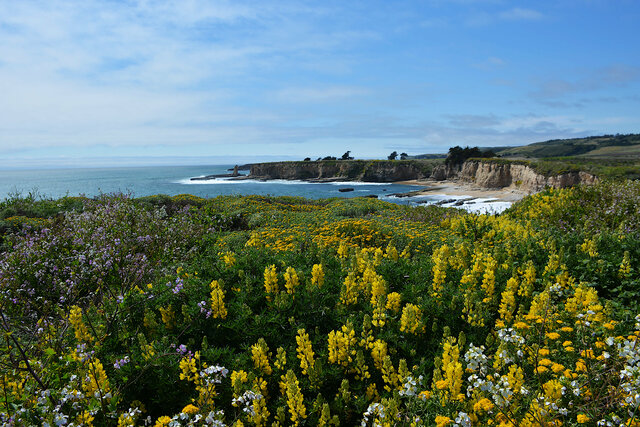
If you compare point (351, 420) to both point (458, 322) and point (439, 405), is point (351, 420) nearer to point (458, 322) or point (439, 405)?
point (439, 405)

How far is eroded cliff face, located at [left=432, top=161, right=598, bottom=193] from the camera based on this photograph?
46031mm

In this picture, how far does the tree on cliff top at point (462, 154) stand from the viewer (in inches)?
3196

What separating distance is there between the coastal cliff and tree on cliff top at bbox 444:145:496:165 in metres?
1.65

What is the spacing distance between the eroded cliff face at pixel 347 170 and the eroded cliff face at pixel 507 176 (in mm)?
11830

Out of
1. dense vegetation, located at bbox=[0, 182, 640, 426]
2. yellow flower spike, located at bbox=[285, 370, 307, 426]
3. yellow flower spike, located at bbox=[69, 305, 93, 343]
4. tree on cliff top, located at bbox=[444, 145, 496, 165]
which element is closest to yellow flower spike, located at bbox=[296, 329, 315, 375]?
dense vegetation, located at bbox=[0, 182, 640, 426]

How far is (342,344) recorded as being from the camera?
129 inches

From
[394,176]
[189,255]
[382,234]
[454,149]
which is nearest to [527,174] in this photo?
[454,149]

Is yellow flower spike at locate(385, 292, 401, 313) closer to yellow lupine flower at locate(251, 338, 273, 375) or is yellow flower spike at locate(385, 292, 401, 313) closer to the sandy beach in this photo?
yellow lupine flower at locate(251, 338, 273, 375)

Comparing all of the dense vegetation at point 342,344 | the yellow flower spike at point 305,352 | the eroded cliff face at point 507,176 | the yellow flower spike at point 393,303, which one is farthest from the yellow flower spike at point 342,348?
the eroded cliff face at point 507,176

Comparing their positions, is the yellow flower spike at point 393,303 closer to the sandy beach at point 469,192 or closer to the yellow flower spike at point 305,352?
the yellow flower spike at point 305,352

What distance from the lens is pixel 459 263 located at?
5605mm

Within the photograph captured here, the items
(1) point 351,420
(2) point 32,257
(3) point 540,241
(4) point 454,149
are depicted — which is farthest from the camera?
(4) point 454,149

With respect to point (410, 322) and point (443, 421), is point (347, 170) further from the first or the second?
point (443, 421)

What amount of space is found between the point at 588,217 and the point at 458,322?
326 inches
